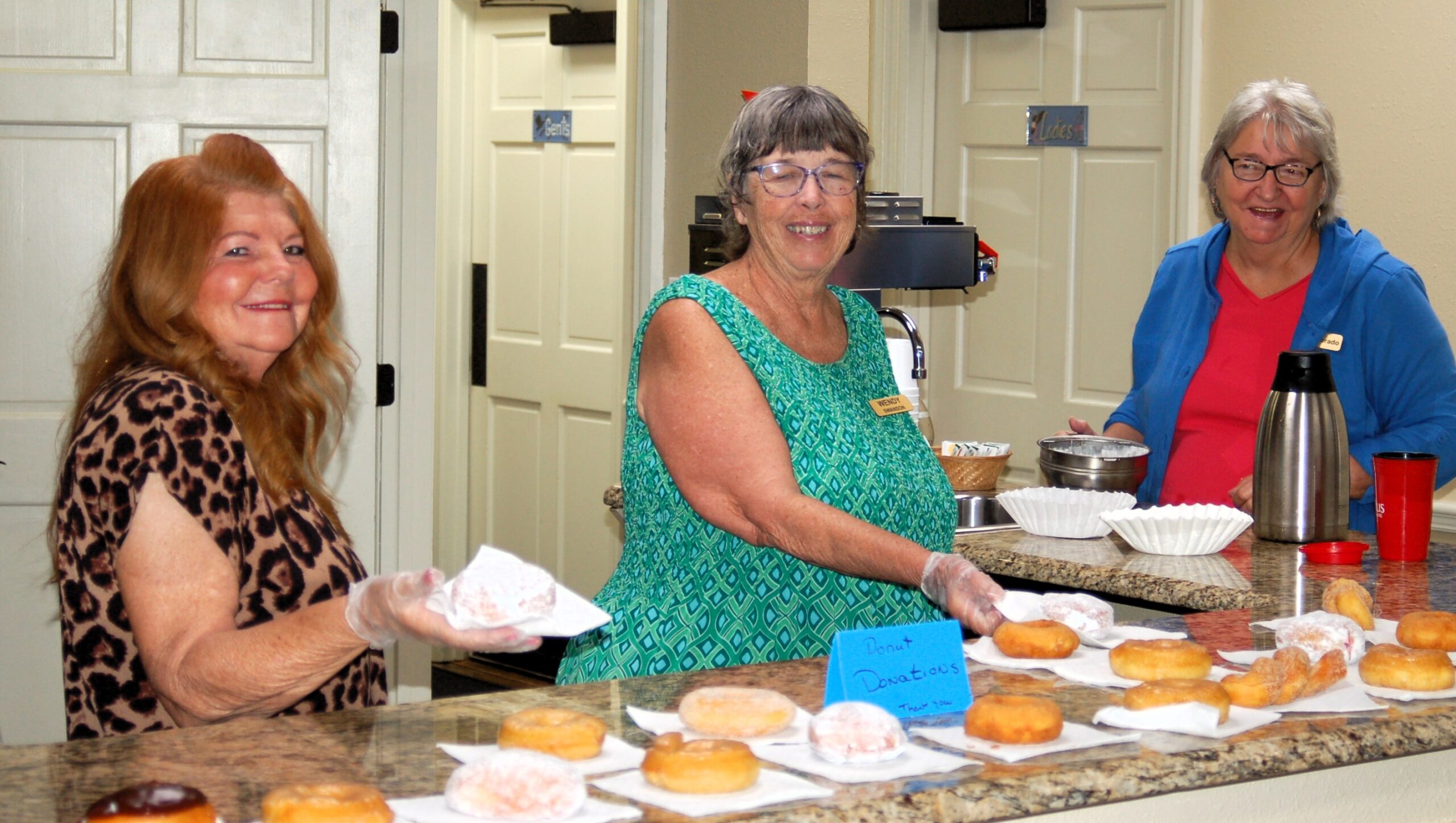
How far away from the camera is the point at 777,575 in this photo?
197 cm

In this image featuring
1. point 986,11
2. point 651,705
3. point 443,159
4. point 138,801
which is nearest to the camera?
point 138,801

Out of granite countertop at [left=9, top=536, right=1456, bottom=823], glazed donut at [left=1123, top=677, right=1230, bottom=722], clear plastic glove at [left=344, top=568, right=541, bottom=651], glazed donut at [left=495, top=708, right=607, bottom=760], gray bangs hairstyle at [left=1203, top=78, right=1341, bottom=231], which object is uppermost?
gray bangs hairstyle at [left=1203, top=78, right=1341, bottom=231]

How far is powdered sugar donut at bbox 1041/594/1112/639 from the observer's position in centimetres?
171

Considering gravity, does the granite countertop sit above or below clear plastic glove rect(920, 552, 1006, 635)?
below

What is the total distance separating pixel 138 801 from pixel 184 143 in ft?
8.63

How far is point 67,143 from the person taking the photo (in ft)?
10.8

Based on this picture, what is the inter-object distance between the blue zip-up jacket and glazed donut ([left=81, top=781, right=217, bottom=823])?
2140 mm

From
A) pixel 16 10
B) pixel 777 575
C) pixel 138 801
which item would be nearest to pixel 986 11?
pixel 16 10

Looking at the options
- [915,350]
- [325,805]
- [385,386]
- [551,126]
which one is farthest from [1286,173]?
[551,126]

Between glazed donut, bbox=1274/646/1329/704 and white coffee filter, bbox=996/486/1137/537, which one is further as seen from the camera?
white coffee filter, bbox=996/486/1137/537

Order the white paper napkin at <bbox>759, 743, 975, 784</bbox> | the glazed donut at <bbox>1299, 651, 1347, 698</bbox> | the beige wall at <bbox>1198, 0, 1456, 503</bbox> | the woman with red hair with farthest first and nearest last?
1. the beige wall at <bbox>1198, 0, 1456, 503</bbox>
2. the glazed donut at <bbox>1299, 651, 1347, 698</bbox>
3. the woman with red hair
4. the white paper napkin at <bbox>759, 743, 975, 784</bbox>

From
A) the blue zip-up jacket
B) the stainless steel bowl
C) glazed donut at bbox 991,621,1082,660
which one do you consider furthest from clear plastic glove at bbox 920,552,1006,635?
the blue zip-up jacket

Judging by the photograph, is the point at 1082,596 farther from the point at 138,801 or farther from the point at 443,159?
the point at 443,159

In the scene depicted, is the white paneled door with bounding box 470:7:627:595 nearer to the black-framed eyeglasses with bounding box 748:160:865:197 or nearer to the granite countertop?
the black-framed eyeglasses with bounding box 748:160:865:197
